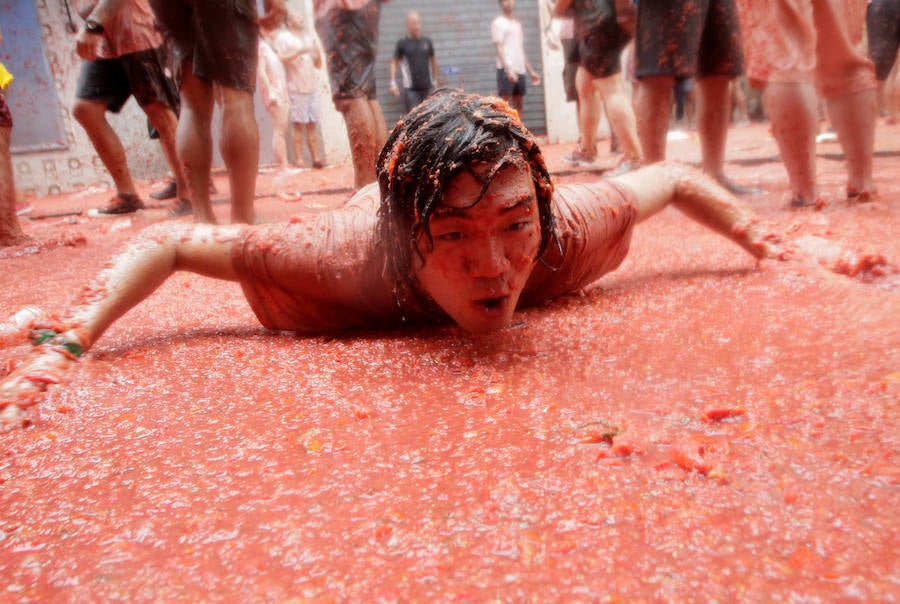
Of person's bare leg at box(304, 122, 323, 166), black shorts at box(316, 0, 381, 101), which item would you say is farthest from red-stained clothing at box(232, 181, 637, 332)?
person's bare leg at box(304, 122, 323, 166)

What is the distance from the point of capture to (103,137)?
4.55m

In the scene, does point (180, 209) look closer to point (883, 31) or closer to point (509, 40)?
point (883, 31)

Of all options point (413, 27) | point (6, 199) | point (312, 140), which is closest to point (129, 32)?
point (6, 199)

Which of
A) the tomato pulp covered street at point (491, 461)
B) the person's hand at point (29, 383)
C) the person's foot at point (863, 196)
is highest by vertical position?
the person's foot at point (863, 196)

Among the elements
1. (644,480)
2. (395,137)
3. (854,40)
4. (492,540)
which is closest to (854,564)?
(644,480)

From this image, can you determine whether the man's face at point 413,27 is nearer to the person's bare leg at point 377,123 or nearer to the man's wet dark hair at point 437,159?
the person's bare leg at point 377,123

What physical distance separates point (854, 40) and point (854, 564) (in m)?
2.90

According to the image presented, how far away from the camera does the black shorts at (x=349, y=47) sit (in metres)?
3.75

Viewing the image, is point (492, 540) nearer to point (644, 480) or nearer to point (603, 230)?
point (644, 480)

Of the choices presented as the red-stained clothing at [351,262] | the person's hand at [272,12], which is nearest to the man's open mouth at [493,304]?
the red-stained clothing at [351,262]

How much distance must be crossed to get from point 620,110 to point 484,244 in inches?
141

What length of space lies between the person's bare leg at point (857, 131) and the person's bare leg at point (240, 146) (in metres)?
2.75

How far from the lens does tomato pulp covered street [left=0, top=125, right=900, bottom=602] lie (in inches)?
29.3

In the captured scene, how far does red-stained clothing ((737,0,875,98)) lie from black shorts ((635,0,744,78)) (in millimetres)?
477
